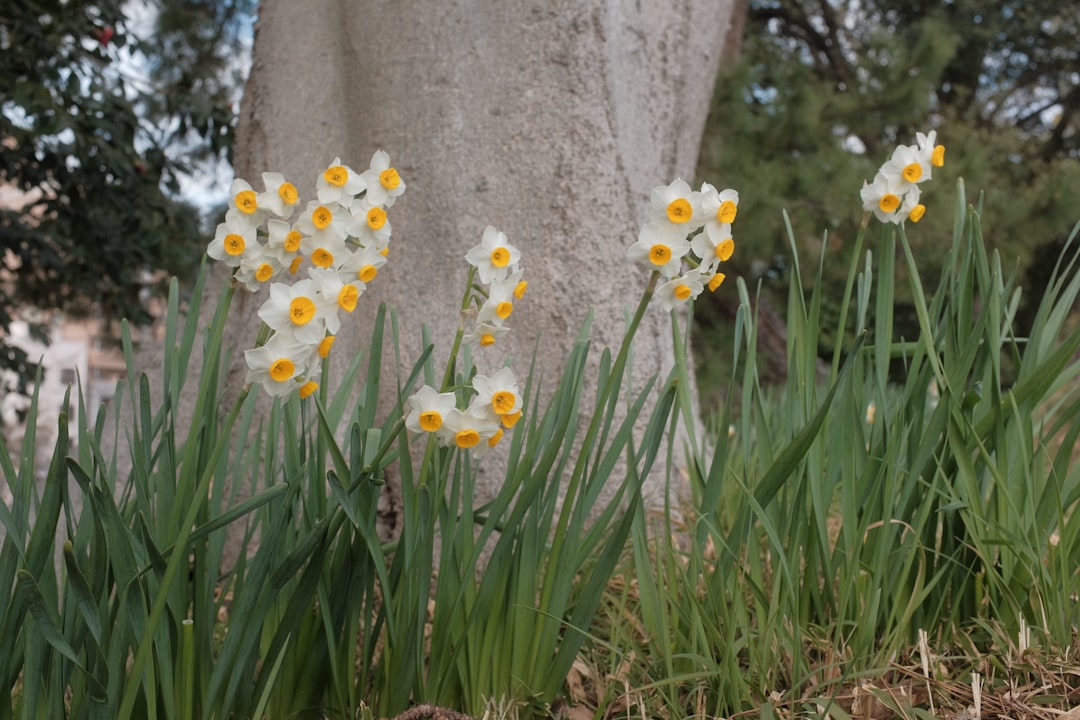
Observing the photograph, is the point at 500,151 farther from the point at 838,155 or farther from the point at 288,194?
the point at 838,155

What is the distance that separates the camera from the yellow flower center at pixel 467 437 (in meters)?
1.11

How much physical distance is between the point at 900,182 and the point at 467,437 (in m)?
Answer: 0.72

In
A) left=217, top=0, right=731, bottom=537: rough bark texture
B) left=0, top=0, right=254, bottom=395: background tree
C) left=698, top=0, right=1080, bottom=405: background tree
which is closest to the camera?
left=217, top=0, right=731, bottom=537: rough bark texture

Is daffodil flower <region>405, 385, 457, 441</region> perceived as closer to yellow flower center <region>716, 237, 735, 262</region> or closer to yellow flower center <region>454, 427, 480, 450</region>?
yellow flower center <region>454, 427, 480, 450</region>

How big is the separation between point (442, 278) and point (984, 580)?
131cm

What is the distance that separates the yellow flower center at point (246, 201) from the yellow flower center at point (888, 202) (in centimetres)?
84

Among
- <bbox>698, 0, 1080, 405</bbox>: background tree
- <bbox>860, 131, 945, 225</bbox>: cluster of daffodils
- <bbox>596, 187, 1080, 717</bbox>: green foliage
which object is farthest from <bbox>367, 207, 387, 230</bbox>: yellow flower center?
<bbox>698, 0, 1080, 405</bbox>: background tree

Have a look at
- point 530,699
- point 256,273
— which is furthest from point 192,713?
point 256,273

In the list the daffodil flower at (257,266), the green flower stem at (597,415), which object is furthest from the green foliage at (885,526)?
the daffodil flower at (257,266)

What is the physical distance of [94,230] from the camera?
13.0 ft

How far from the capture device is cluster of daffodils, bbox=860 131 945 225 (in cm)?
134

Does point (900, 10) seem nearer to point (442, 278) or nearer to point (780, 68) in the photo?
point (780, 68)

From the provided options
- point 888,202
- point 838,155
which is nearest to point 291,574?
point 888,202

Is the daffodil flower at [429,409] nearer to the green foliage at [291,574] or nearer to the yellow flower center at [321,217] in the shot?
the green foliage at [291,574]
